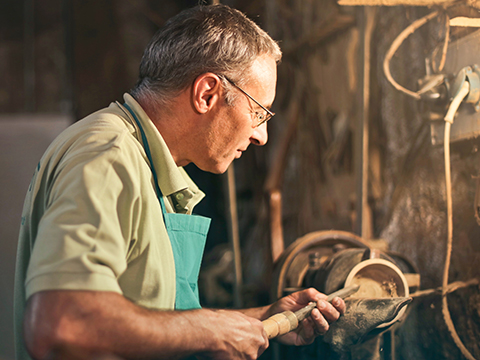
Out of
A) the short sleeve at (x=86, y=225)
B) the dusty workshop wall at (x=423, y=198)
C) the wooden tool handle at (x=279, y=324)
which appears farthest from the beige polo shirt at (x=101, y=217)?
the dusty workshop wall at (x=423, y=198)

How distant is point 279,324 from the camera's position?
3.71 ft

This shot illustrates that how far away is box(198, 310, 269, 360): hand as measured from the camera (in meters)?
0.97

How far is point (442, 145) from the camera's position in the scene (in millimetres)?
1577

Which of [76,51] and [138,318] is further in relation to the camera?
[76,51]

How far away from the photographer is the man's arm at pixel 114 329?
76 cm

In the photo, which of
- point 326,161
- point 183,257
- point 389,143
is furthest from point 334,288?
point 326,161

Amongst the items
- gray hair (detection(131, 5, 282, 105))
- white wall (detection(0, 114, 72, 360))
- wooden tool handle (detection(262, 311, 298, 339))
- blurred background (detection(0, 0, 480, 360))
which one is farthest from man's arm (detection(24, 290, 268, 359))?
white wall (detection(0, 114, 72, 360))

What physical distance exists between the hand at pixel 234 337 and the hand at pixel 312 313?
8.9 inches

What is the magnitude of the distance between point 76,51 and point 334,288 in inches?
132

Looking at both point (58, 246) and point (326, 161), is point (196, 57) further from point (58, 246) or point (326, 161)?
point (326, 161)

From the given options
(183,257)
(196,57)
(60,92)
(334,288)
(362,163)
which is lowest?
(334,288)

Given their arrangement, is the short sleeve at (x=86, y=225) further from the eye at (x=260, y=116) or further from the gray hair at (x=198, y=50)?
the eye at (x=260, y=116)

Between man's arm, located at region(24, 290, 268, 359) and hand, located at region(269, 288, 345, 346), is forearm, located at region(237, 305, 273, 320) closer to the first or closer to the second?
hand, located at region(269, 288, 345, 346)

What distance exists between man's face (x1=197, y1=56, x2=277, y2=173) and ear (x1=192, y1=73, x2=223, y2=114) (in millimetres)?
35
